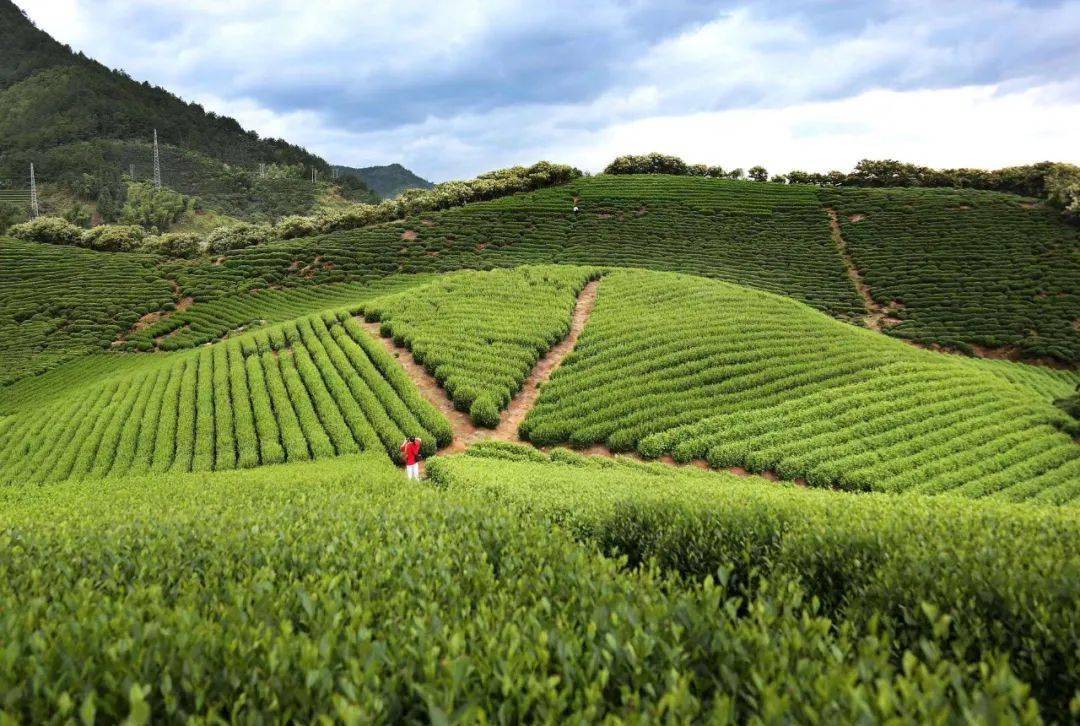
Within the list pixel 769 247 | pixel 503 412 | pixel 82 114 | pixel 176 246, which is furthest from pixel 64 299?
pixel 82 114

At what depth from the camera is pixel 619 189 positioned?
75875mm

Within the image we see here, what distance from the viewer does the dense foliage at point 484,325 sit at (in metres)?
24.7

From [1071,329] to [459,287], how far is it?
134ft

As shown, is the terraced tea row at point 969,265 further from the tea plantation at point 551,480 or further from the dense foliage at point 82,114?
the dense foliage at point 82,114

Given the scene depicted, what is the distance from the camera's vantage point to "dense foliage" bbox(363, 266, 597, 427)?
24672mm

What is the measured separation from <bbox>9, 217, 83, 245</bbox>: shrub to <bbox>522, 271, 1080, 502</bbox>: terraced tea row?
204ft

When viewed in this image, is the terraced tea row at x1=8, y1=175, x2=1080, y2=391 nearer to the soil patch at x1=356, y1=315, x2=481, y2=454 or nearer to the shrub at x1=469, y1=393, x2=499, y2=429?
the soil patch at x1=356, y1=315, x2=481, y2=454

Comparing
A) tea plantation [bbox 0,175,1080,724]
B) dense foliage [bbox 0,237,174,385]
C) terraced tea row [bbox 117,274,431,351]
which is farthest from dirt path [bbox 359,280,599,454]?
dense foliage [bbox 0,237,174,385]

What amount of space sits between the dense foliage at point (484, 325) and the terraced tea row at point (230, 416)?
1789 mm

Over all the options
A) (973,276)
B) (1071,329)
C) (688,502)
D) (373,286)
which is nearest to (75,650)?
(688,502)

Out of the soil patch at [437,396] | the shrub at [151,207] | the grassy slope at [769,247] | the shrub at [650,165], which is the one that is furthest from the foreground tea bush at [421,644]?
the shrub at [151,207]

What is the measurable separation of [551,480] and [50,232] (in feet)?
234

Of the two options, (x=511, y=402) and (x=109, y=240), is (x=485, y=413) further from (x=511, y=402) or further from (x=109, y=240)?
(x=109, y=240)

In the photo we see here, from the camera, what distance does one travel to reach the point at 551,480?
1476cm
